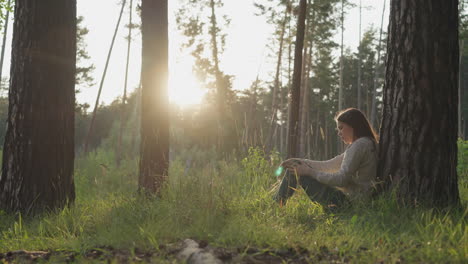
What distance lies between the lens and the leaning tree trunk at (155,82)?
591 cm

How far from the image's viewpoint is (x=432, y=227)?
310cm

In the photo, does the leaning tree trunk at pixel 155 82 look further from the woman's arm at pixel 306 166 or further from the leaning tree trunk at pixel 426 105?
the leaning tree trunk at pixel 426 105

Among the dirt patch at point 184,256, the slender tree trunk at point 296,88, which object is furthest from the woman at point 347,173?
the slender tree trunk at point 296,88

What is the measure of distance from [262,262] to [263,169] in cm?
411

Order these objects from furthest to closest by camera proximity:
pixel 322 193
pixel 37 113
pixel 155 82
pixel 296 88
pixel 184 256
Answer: pixel 296 88 < pixel 155 82 < pixel 37 113 < pixel 322 193 < pixel 184 256

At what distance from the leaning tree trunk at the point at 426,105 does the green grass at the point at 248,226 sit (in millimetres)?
298

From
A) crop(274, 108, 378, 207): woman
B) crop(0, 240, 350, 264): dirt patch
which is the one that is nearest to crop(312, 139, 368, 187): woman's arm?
crop(274, 108, 378, 207): woman

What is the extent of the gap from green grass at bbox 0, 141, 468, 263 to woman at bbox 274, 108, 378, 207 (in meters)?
0.18

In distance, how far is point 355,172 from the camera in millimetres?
4145

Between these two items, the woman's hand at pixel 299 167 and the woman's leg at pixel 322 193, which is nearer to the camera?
the woman's leg at pixel 322 193

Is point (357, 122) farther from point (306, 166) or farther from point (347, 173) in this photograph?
point (306, 166)

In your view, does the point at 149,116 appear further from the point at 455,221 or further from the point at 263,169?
the point at 455,221

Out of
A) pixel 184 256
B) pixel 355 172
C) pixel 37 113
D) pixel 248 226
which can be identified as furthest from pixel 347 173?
pixel 37 113

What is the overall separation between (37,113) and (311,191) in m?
3.37
